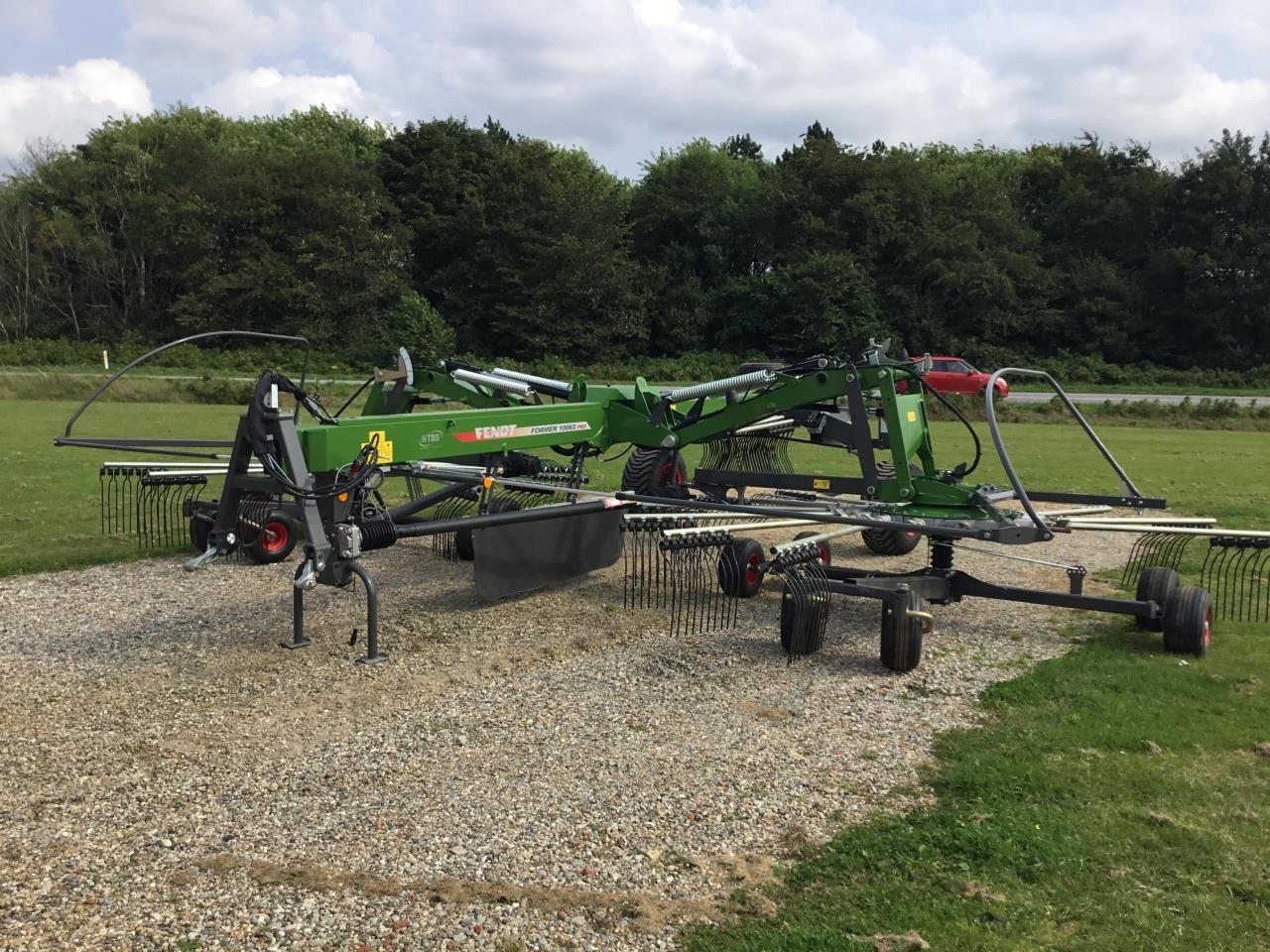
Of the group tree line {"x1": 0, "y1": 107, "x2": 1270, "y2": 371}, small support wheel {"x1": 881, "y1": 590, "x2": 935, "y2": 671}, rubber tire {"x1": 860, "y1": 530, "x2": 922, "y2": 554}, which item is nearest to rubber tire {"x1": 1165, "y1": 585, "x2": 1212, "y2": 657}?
small support wheel {"x1": 881, "y1": 590, "x2": 935, "y2": 671}

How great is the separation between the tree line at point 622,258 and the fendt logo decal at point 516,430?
39671 millimetres

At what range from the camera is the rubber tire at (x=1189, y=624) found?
21.7 feet

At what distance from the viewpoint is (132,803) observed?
4387mm

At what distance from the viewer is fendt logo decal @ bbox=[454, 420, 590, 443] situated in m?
7.44

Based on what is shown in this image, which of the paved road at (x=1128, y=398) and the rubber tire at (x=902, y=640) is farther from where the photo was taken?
the paved road at (x=1128, y=398)

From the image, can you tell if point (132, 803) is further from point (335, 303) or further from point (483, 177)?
point (483, 177)

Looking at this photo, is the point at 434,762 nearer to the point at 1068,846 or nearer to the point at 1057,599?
the point at 1068,846

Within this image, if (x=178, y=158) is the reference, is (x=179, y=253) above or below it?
below

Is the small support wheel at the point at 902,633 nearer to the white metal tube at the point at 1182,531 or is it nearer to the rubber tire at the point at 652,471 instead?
the white metal tube at the point at 1182,531

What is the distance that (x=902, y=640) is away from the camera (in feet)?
20.7

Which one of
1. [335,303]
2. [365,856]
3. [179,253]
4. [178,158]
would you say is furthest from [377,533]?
[178,158]

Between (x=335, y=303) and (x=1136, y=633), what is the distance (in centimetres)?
4484

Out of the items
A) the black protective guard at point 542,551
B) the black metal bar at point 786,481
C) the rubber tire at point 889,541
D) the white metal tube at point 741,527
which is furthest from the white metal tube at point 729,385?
the rubber tire at point 889,541

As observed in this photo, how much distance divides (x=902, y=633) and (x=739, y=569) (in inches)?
76.6
